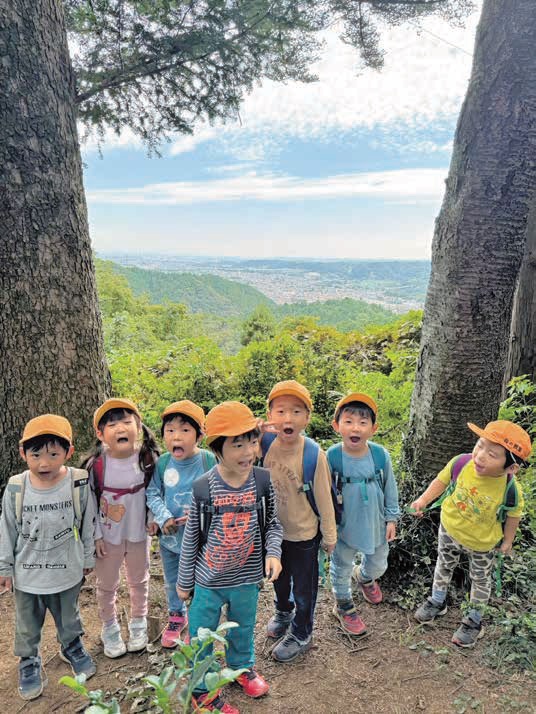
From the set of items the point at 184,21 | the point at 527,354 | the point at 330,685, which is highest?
the point at 184,21

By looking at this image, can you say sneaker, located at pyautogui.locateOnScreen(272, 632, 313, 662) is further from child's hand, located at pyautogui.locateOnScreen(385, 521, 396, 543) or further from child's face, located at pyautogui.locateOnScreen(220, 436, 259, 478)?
child's face, located at pyautogui.locateOnScreen(220, 436, 259, 478)

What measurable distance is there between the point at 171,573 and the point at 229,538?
0.76 meters

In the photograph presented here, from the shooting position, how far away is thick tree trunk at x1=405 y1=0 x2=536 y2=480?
3.06 meters

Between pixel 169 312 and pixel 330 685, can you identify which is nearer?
pixel 330 685

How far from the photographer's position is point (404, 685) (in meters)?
2.63

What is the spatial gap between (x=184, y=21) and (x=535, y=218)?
4.36 meters

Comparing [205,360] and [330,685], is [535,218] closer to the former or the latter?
[205,360]

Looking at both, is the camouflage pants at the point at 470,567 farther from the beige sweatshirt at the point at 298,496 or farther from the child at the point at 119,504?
the child at the point at 119,504

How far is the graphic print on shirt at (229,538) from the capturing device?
7.57ft

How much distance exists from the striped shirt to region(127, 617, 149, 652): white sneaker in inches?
29.4

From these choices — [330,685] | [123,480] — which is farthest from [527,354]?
[123,480]

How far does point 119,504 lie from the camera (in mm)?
2686

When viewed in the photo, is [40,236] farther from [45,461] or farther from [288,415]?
[288,415]

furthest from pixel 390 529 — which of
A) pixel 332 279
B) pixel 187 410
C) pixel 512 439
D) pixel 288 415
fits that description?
pixel 332 279
